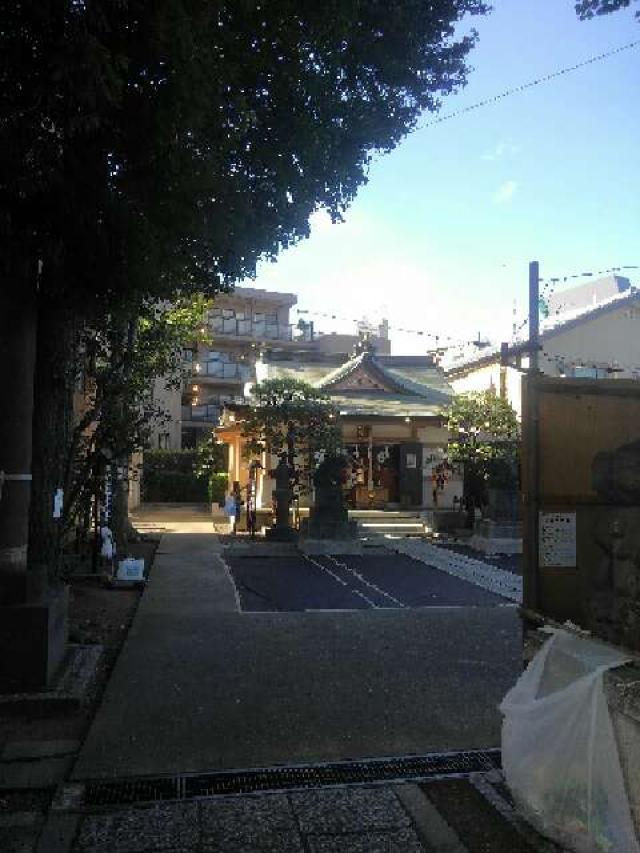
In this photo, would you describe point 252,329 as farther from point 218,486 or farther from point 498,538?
point 498,538

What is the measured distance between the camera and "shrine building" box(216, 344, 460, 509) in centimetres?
2238

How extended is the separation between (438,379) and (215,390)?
56.9ft

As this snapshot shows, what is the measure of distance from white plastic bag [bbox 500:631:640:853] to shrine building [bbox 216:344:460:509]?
18.3m

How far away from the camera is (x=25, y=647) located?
5.52m

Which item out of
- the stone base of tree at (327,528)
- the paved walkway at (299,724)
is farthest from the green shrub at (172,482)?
the paved walkway at (299,724)

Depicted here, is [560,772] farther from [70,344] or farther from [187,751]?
[70,344]

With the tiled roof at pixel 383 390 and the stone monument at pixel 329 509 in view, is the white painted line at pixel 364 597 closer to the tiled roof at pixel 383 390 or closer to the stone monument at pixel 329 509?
the stone monument at pixel 329 509

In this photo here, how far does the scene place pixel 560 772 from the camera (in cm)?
329

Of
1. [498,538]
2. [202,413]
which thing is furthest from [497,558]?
[202,413]

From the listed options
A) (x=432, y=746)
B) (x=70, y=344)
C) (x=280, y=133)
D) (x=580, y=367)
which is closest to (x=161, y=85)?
(x=280, y=133)

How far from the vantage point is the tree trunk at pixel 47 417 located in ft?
21.9

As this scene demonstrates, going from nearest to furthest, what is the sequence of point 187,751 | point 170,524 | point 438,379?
point 187,751, point 170,524, point 438,379

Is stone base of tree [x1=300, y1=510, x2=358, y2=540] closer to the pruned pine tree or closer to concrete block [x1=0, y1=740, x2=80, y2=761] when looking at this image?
the pruned pine tree

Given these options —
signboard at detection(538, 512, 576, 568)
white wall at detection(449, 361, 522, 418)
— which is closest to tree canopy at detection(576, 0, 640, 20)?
signboard at detection(538, 512, 576, 568)
